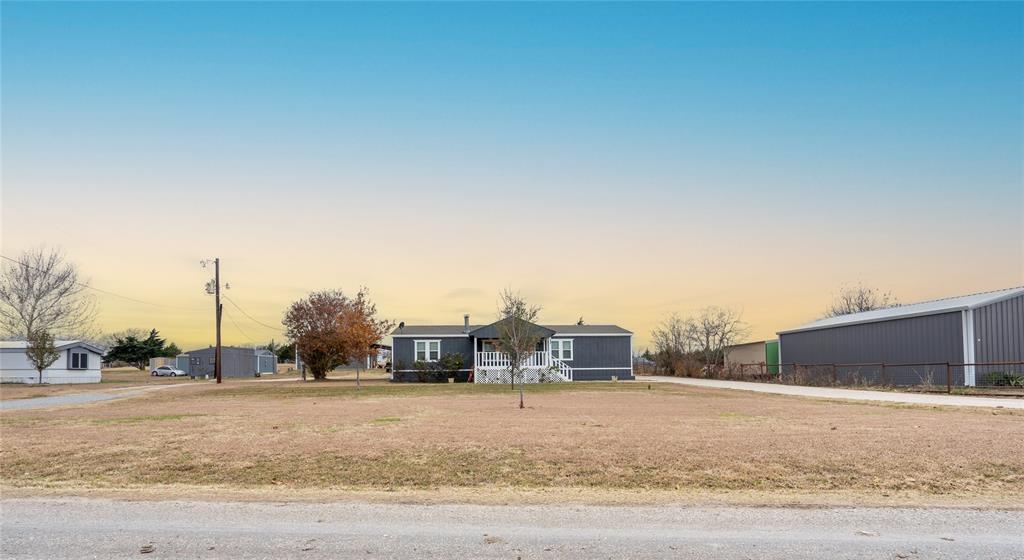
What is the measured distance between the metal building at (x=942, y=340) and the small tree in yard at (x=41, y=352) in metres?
47.2

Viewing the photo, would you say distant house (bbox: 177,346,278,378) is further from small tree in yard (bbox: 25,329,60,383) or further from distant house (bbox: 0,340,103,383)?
small tree in yard (bbox: 25,329,60,383)

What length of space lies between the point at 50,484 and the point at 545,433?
7.50m

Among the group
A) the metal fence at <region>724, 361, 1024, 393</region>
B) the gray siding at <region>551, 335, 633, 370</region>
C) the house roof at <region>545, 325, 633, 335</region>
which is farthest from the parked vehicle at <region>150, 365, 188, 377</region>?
the metal fence at <region>724, 361, 1024, 393</region>

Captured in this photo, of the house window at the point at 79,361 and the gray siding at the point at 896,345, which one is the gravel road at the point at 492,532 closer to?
the gray siding at the point at 896,345

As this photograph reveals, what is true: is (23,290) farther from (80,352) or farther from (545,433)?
(545,433)

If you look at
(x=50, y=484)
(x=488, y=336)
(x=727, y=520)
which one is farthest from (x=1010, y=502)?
(x=488, y=336)

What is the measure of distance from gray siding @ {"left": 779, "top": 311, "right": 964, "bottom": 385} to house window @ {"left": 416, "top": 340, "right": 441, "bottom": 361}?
2122cm

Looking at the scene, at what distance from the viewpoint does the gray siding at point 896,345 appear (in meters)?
30.4

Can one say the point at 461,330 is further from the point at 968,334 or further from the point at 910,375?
the point at 968,334

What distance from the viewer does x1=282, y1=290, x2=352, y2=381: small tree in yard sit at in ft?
152

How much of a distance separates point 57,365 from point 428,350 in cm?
2599

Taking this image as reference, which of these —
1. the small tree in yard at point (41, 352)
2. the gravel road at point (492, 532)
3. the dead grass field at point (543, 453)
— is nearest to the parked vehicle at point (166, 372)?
the small tree in yard at point (41, 352)

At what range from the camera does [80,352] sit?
51.3m

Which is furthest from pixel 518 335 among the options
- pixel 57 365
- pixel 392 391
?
pixel 57 365
